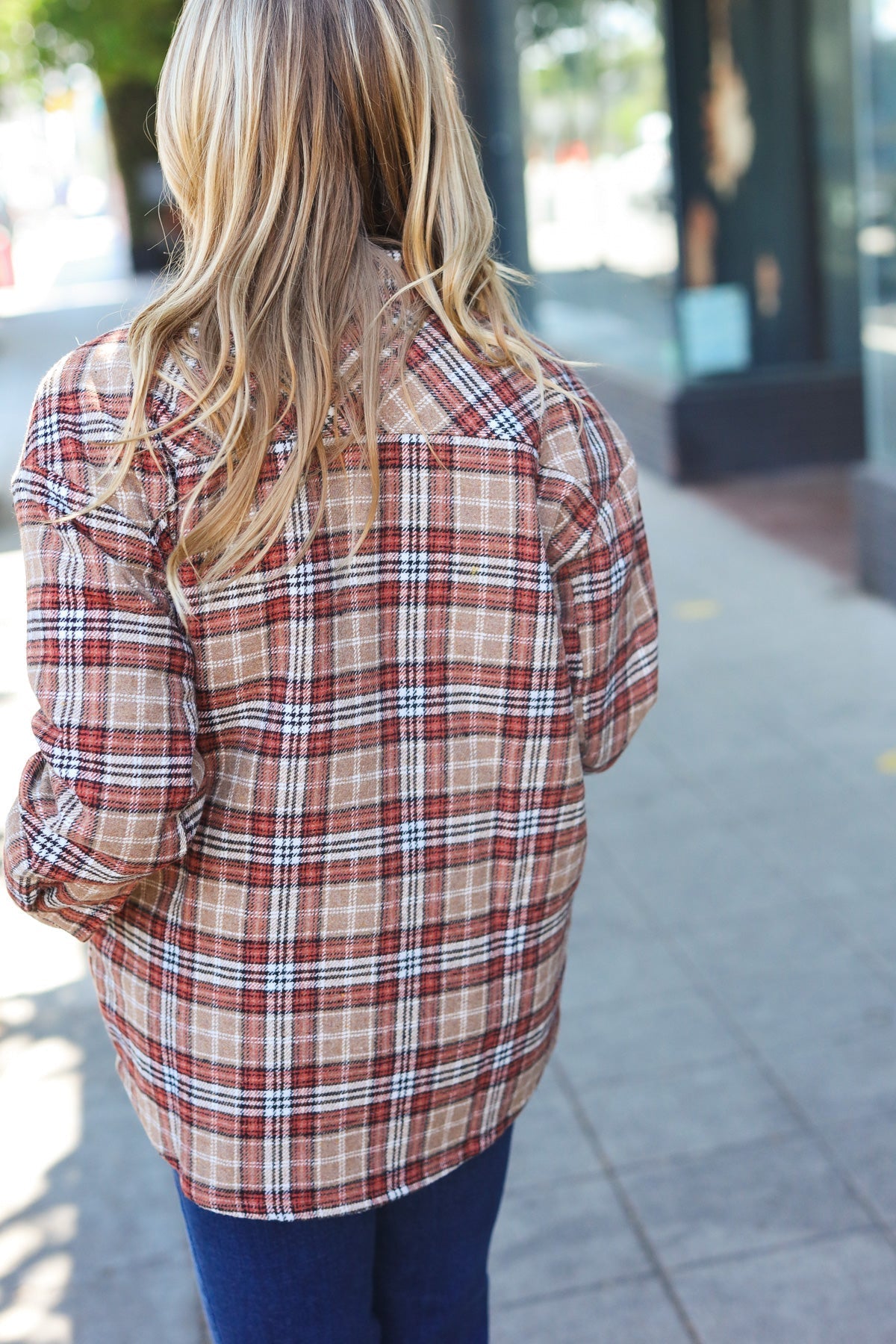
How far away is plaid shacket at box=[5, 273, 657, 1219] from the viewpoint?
1347 mm

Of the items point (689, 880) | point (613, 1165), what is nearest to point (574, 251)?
point (689, 880)

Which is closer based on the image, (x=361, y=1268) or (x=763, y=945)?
(x=361, y=1268)

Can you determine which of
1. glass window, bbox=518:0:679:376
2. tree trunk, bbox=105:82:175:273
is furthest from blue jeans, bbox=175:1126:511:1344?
tree trunk, bbox=105:82:175:273

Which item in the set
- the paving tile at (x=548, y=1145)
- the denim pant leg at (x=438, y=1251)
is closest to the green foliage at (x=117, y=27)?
the paving tile at (x=548, y=1145)

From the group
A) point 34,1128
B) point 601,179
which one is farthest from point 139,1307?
point 601,179

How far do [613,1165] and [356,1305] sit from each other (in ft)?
4.86

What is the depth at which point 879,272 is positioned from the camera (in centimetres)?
647

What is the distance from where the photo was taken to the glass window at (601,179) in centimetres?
989

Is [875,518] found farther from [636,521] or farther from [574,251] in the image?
[574,251]

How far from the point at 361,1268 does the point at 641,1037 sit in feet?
6.46

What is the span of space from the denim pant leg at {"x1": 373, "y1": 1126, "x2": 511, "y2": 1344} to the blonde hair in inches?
29.7

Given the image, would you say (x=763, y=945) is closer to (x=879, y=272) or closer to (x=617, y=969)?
(x=617, y=969)

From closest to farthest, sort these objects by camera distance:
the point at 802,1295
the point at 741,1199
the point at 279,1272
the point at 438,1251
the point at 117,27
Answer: the point at 279,1272 < the point at 438,1251 < the point at 802,1295 < the point at 741,1199 < the point at 117,27

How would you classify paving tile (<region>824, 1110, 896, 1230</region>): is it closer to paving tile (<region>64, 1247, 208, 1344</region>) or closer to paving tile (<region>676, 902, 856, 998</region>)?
paving tile (<region>676, 902, 856, 998</region>)
